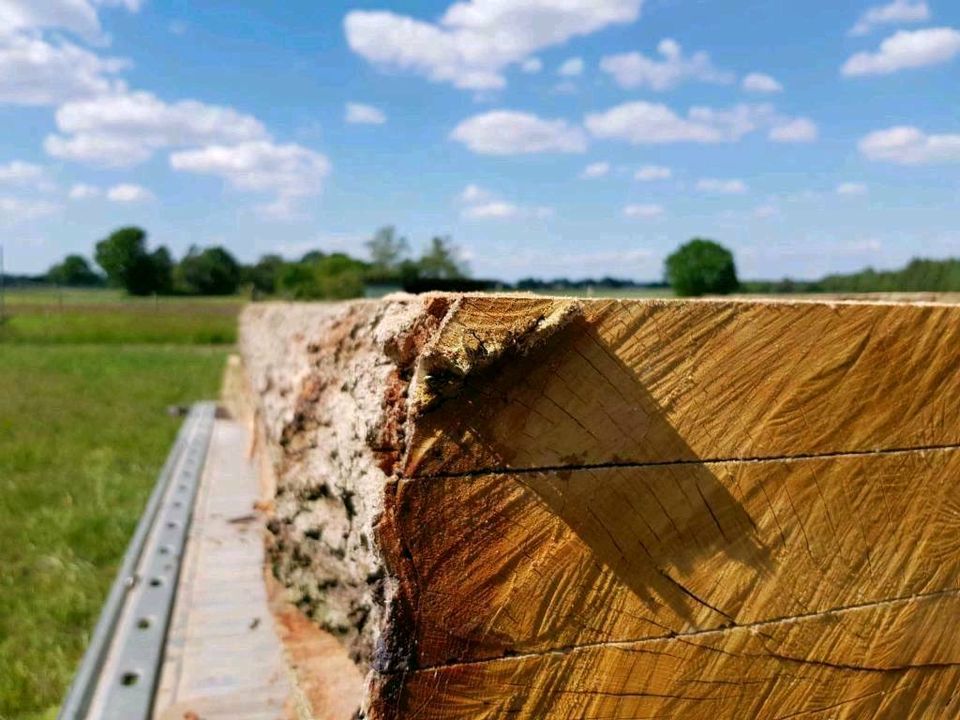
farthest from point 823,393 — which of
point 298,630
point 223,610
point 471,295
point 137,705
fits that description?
point 223,610

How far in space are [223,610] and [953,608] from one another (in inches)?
96.7

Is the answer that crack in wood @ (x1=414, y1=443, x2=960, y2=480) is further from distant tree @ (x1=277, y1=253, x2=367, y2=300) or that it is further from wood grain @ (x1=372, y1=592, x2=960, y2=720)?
distant tree @ (x1=277, y1=253, x2=367, y2=300)

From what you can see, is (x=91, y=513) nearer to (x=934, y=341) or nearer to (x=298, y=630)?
(x=298, y=630)

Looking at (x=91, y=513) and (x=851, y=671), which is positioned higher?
(x=851, y=671)

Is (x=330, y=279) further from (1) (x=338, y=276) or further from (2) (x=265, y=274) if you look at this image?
(2) (x=265, y=274)

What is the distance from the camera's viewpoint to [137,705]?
2.32 metres

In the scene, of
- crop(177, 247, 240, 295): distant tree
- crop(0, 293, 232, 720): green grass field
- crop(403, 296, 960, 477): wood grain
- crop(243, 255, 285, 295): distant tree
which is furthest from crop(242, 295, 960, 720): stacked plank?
crop(243, 255, 285, 295): distant tree

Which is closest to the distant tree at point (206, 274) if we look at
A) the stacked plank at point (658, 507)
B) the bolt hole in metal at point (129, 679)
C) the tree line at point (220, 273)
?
the tree line at point (220, 273)

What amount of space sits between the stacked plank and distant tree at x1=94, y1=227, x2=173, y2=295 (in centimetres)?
311

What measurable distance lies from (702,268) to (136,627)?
5.17 metres

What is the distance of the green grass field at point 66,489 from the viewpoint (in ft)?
10.4

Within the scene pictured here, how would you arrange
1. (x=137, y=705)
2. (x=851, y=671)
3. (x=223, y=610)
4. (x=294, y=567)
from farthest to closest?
(x=223, y=610) < (x=294, y=567) < (x=137, y=705) < (x=851, y=671)

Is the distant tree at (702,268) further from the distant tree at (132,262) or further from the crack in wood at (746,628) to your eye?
the crack in wood at (746,628)

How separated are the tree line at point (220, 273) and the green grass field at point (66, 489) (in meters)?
0.41
